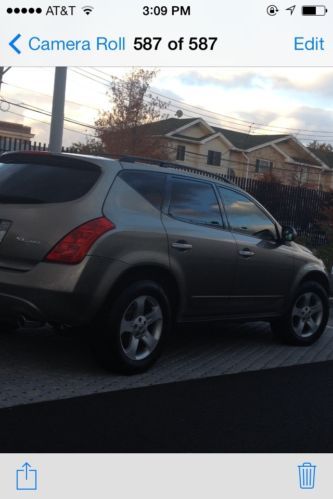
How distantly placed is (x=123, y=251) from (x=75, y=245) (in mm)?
396

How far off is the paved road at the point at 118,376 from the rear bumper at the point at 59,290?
515mm

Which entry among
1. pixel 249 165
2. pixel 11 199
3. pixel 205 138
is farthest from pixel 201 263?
pixel 249 165

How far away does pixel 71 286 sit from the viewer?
4.72 metres

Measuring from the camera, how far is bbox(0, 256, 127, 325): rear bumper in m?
4.73

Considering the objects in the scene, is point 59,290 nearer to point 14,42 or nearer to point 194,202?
point 194,202

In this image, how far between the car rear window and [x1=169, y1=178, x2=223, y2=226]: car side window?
2.77 ft

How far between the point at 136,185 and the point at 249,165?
50688 mm

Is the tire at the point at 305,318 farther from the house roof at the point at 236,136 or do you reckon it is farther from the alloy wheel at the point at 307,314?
the house roof at the point at 236,136

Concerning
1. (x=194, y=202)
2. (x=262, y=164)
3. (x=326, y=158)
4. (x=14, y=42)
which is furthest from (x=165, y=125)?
(x=194, y=202)

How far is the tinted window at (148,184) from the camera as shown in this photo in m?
5.32

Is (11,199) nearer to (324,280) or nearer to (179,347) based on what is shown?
(179,347)

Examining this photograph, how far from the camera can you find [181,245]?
17.8 feet

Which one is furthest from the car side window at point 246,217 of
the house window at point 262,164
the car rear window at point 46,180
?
the house window at point 262,164
